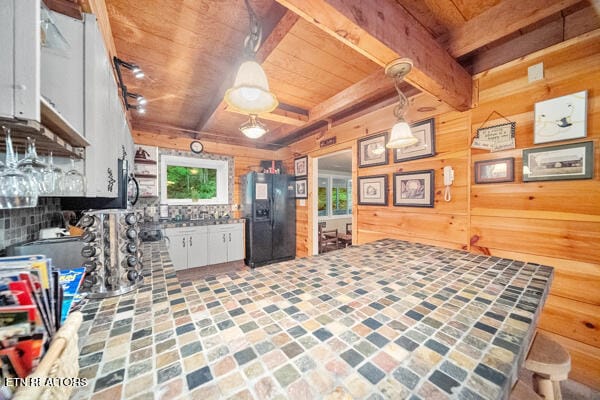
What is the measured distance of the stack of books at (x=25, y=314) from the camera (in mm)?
386

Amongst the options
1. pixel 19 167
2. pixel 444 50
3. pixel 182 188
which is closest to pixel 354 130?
pixel 444 50

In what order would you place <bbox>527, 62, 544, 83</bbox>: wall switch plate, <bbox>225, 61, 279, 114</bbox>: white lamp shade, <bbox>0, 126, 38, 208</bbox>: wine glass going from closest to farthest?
1. <bbox>0, 126, 38, 208</bbox>: wine glass
2. <bbox>225, 61, 279, 114</bbox>: white lamp shade
3. <bbox>527, 62, 544, 83</bbox>: wall switch plate

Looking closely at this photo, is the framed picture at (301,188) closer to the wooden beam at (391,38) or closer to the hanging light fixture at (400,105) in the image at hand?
the hanging light fixture at (400,105)

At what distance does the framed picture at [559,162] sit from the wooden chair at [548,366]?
1041 mm

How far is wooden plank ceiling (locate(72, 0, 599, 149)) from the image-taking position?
3.77ft

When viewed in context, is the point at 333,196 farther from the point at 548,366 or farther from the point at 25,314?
the point at 25,314

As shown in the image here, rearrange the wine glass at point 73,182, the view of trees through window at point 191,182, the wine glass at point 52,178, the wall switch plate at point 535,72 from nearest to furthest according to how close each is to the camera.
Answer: the wine glass at point 52,178, the wine glass at point 73,182, the wall switch plate at point 535,72, the view of trees through window at point 191,182

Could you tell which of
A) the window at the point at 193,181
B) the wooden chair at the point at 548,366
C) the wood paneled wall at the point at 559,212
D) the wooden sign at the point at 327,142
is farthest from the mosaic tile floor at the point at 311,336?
the window at the point at 193,181

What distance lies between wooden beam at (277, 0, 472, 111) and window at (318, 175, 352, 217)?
4614 mm

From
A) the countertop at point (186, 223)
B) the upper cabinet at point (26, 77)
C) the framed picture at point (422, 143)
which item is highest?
the framed picture at point (422, 143)

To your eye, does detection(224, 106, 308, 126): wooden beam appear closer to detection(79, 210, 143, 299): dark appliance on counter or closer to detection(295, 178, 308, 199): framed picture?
detection(295, 178, 308, 199): framed picture

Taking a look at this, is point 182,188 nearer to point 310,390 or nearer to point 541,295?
point 310,390

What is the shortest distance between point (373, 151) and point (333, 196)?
13.1 feet

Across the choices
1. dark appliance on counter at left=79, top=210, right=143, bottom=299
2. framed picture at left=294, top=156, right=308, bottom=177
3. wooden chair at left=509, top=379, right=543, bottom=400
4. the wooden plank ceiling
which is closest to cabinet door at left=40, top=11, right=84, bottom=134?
the wooden plank ceiling
